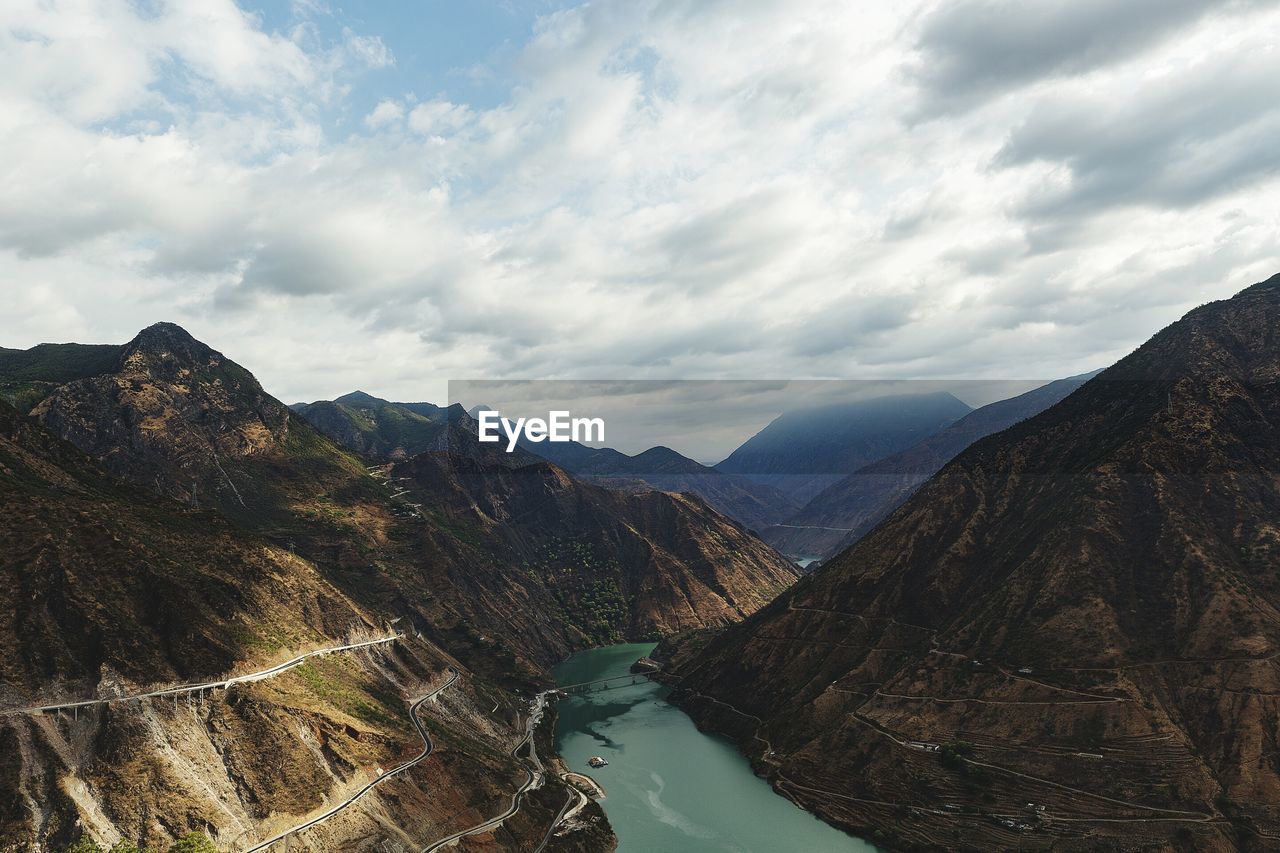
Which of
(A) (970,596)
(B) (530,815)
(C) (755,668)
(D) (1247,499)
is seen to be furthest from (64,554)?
(D) (1247,499)

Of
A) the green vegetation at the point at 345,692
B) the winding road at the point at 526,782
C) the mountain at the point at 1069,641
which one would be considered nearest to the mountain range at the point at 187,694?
the green vegetation at the point at 345,692

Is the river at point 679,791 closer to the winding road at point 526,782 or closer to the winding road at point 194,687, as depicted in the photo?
the winding road at point 526,782

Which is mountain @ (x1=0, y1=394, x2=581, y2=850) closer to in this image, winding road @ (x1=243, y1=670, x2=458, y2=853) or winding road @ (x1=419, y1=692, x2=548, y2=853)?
winding road @ (x1=243, y1=670, x2=458, y2=853)

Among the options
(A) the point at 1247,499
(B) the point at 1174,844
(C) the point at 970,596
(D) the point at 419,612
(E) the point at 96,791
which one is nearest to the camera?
(E) the point at 96,791

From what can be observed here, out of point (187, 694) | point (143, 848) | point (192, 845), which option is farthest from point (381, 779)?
point (143, 848)

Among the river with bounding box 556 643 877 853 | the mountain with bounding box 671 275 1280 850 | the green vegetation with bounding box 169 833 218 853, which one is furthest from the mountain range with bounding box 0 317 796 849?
the mountain with bounding box 671 275 1280 850

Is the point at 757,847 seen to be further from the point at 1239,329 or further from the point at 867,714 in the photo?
the point at 1239,329
